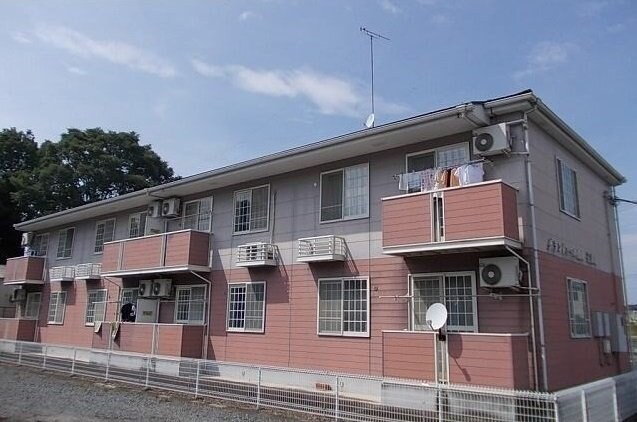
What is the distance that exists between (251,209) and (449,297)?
22.4 ft

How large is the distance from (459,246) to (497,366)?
2166mm

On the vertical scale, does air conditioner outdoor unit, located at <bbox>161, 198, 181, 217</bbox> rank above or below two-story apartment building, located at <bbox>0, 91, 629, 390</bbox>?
above

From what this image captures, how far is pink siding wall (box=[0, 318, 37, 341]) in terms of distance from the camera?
22.2 meters

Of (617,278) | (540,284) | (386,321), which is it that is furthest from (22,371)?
(617,278)

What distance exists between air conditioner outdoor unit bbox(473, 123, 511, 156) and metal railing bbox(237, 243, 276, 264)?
6122 millimetres

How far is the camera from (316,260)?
12352 millimetres

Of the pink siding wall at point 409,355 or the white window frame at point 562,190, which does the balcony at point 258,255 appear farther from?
the white window frame at point 562,190

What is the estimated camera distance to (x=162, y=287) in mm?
16391

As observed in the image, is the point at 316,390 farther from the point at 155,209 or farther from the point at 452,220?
the point at 155,209

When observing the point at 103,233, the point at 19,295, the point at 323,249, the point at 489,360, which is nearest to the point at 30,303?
the point at 19,295

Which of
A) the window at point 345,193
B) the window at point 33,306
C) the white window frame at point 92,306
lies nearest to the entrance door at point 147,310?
the white window frame at point 92,306

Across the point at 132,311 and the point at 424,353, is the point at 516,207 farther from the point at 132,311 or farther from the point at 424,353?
the point at 132,311

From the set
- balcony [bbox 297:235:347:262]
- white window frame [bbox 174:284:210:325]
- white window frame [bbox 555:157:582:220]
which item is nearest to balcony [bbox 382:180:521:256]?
balcony [bbox 297:235:347:262]

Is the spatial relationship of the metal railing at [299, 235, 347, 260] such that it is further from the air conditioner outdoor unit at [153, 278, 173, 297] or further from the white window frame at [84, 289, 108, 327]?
the white window frame at [84, 289, 108, 327]
